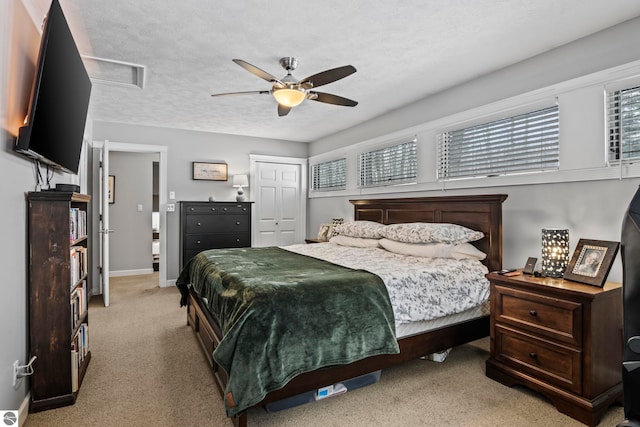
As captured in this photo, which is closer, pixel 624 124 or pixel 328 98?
pixel 624 124

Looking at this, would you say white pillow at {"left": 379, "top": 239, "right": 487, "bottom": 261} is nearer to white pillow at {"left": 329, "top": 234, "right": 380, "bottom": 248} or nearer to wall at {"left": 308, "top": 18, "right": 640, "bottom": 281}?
wall at {"left": 308, "top": 18, "right": 640, "bottom": 281}

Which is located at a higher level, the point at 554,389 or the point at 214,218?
the point at 214,218

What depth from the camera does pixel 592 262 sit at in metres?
2.14

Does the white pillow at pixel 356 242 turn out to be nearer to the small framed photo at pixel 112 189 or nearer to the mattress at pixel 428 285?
the mattress at pixel 428 285

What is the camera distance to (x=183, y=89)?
361 cm

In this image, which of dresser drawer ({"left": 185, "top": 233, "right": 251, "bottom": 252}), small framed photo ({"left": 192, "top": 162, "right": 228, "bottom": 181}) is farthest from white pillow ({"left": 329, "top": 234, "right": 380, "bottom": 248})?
small framed photo ({"left": 192, "top": 162, "right": 228, "bottom": 181})

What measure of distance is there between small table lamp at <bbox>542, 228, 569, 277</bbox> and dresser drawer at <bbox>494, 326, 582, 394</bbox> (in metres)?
0.48

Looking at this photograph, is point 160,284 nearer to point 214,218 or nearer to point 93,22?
point 214,218

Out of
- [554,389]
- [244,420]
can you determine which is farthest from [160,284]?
[554,389]

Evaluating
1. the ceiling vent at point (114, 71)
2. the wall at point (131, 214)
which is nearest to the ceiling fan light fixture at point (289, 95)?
the ceiling vent at point (114, 71)

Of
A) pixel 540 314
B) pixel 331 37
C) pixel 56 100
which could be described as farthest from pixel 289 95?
pixel 540 314

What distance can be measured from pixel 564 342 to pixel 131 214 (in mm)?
6392

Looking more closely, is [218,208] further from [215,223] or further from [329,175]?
[329,175]

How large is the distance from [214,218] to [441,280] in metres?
3.63
